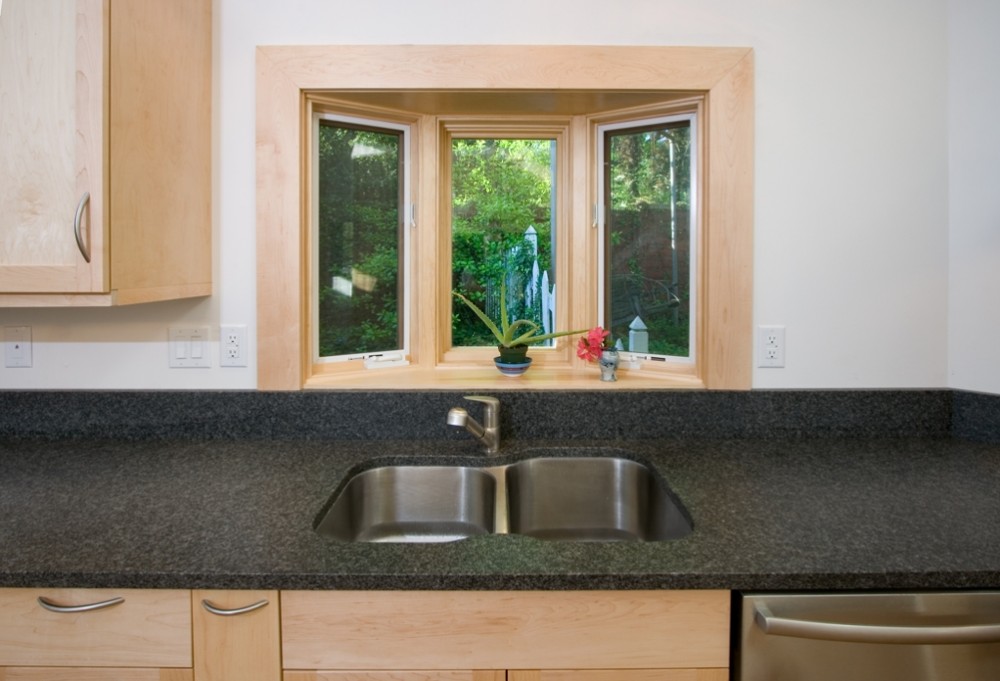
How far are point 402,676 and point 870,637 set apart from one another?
717mm

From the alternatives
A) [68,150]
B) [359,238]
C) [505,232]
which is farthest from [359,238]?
[68,150]

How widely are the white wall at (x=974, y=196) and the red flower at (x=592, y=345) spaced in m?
0.91

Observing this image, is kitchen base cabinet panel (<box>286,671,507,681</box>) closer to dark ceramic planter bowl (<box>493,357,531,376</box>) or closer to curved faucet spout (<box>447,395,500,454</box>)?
curved faucet spout (<box>447,395,500,454</box>)

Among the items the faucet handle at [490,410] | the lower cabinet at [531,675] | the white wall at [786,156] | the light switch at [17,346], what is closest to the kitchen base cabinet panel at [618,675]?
the lower cabinet at [531,675]

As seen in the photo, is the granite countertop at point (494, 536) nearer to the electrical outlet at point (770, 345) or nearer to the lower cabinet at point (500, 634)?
the lower cabinet at point (500, 634)

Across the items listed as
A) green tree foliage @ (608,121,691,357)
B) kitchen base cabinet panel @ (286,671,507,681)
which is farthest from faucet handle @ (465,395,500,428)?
kitchen base cabinet panel @ (286,671,507,681)

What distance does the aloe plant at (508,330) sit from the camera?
6.29 ft

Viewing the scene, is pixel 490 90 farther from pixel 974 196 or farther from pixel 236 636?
pixel 236 636

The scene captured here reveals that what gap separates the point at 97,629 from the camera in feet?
3.51

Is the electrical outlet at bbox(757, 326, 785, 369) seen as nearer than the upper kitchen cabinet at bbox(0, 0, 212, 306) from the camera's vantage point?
No

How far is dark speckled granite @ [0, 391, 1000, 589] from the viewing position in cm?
104

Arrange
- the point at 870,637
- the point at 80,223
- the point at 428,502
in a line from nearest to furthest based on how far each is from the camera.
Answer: the point at 870,637, the point at 80,223, the point at 428,502

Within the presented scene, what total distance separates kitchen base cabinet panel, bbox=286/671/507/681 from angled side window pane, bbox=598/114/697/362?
1119 millimetres

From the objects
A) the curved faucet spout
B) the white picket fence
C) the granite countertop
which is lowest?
the granite countertop
